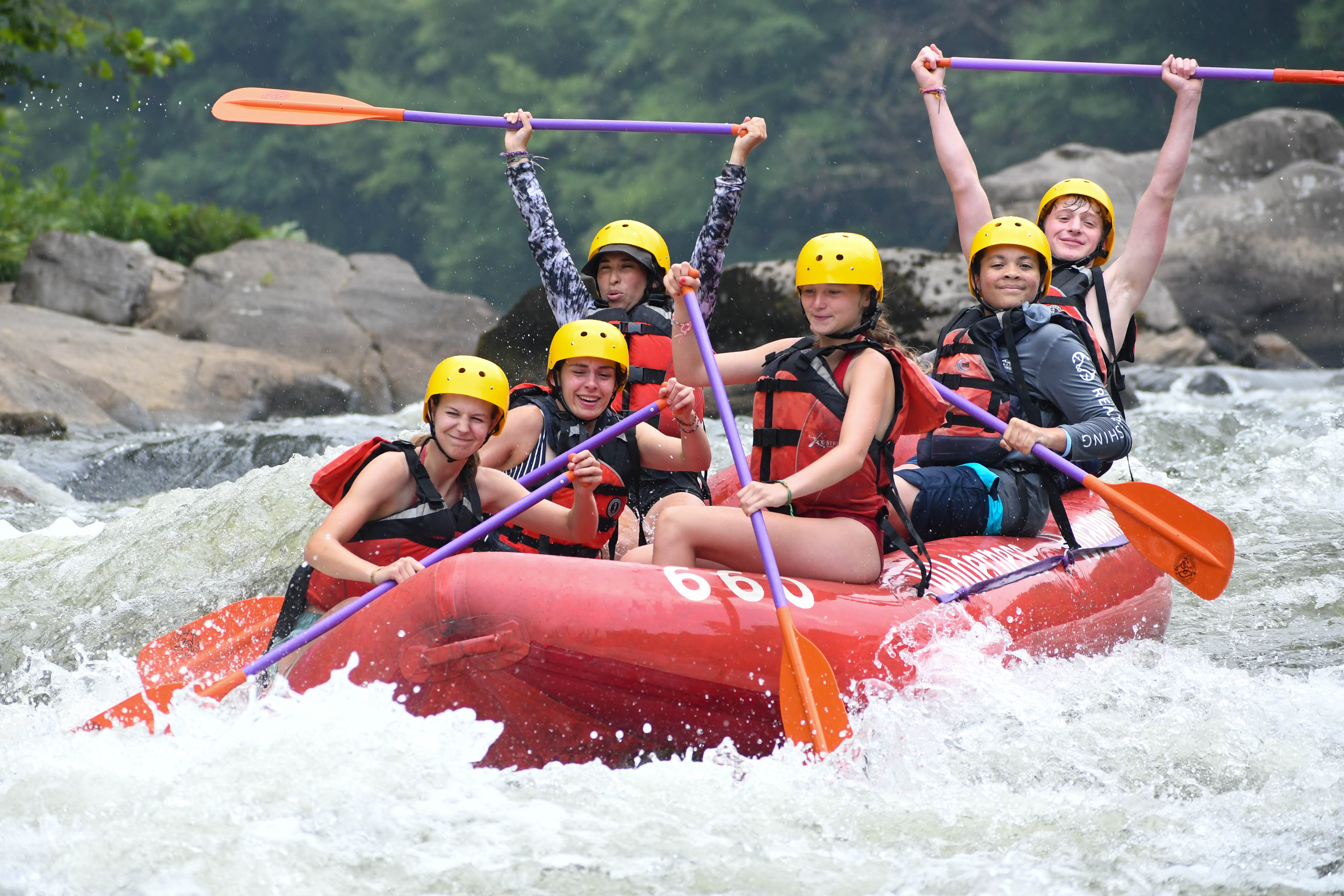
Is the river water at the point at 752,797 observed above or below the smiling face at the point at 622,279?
below

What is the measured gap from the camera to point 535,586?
116 inches

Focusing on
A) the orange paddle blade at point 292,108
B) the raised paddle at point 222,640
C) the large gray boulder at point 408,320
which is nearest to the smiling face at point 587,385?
the raised paddle at point 222,640

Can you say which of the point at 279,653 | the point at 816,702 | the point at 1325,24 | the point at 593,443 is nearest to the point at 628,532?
the point at 593,443

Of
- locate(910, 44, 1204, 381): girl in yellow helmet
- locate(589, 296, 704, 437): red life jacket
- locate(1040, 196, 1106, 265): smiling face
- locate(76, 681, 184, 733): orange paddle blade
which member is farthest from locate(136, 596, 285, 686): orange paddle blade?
locate(1040, 196, 1106, 265): smiling face

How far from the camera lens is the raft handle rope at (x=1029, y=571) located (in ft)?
11.2

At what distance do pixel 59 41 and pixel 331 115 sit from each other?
6.78 metres

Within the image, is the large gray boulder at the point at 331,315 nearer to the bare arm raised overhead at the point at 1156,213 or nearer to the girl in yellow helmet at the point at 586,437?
the girl in yellow helmet at the point at 586,437

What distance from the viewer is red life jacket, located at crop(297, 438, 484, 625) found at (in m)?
3.48

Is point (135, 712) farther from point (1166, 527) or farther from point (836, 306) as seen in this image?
point (1166, 527)

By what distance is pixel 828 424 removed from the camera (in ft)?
11.2

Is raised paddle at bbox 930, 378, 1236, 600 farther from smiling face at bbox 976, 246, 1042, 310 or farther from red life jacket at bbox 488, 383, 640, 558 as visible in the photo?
red life jacket at bbox 488, 383, 640, 558

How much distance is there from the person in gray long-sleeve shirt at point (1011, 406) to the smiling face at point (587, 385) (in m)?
0.97

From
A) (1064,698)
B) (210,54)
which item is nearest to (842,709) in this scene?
(1064,698)

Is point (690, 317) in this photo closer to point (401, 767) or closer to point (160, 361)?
point (401, 767)
